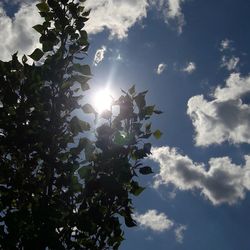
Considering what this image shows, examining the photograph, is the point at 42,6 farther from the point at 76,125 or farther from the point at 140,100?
the point at 140,100

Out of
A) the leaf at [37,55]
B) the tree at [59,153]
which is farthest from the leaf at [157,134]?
the leaf at [37,55]

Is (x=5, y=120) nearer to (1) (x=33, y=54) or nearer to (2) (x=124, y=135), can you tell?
(1) (x=33, y=54)

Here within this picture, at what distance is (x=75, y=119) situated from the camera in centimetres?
943

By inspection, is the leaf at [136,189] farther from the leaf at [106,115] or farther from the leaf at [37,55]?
the leaf at [37,55]

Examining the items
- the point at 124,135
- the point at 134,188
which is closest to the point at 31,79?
the point at 124,135

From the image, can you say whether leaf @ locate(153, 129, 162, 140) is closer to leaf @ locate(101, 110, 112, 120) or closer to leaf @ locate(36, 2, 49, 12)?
leaf @ locate(101, 110, 112, 120)

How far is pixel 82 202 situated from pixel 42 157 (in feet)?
4.65

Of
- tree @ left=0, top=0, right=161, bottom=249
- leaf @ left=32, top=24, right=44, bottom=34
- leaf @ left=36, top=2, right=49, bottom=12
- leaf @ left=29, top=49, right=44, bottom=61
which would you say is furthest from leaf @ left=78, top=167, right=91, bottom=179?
leaf @ left=36, top=2, right=49, bottom=12

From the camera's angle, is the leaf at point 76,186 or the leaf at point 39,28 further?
the leaf at point 39,28

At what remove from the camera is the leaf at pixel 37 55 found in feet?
32.7

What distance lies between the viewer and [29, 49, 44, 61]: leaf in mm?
9961

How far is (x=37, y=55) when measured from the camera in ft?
32.8

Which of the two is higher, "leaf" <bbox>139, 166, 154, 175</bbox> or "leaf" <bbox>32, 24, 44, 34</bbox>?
"leaf" <bbox>32, 24, 44, 34</bbox>

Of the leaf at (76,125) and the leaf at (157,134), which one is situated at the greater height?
the leaf at (76,125)
